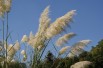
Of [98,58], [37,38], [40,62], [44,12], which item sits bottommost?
[40,62]

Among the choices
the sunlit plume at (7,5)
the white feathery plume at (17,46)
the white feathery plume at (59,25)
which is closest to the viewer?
the white feathery plume at (59,25)

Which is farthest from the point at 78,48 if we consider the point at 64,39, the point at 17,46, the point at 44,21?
the point at 17,46

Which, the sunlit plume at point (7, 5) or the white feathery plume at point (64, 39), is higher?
the sunlit plume at point (7, 5)

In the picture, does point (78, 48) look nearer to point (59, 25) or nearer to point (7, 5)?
point (59, 25)

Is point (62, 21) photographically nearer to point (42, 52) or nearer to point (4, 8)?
point (42, 52)

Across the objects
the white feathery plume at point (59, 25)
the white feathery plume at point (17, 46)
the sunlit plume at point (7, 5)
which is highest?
the sunlit plume at point (7, 5)

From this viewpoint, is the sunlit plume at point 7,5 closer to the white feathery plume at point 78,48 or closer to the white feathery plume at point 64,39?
the white feathery plume at point 64,39

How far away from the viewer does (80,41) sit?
729 cm

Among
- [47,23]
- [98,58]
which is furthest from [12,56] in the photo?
[98,58]

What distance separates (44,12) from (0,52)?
122 cm

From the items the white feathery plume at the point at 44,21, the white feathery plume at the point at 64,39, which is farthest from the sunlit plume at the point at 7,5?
the white feathery plume at the point at 64,39

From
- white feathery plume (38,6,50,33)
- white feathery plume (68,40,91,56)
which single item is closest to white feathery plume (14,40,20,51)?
white feathery plume (38,6,50,33)

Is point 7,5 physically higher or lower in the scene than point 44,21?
higher

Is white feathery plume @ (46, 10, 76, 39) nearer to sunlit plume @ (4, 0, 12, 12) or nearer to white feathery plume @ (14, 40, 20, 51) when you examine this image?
sunlit plume @ (4, 0, 12, 12)
